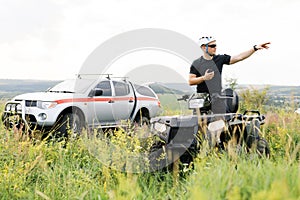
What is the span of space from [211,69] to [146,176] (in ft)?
6.71

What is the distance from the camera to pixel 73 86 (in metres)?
9.99

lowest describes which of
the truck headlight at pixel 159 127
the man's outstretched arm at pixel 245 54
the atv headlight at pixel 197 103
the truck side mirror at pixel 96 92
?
the truck headlight at pixel 159 127

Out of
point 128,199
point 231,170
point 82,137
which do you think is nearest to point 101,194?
point 128,199

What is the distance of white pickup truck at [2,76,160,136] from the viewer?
8500 mm

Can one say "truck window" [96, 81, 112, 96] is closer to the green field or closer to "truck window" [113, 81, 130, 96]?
"truck window" [113, 81, 130, 96]

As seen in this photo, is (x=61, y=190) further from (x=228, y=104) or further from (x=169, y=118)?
(x=228, y=104)

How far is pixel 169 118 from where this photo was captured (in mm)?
5098

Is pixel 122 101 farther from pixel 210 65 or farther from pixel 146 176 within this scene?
pixel 146 176

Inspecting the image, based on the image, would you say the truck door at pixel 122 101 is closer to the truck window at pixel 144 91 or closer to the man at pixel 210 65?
the truck window at pixel 144 91

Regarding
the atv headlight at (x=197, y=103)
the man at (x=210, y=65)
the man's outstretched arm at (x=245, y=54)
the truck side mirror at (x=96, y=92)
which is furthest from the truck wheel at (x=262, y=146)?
the truck side mirror at (x=96, y=92)

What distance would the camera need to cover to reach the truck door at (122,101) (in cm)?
1080

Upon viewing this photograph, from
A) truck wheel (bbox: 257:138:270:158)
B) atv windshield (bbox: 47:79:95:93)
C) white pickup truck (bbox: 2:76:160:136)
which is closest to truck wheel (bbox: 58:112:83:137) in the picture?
A: white pickup truck (bbox: 2:76:160:136)

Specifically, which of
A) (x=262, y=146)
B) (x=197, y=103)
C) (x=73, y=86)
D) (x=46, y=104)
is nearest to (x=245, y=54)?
(x=197, y=103)

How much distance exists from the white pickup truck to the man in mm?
2210
